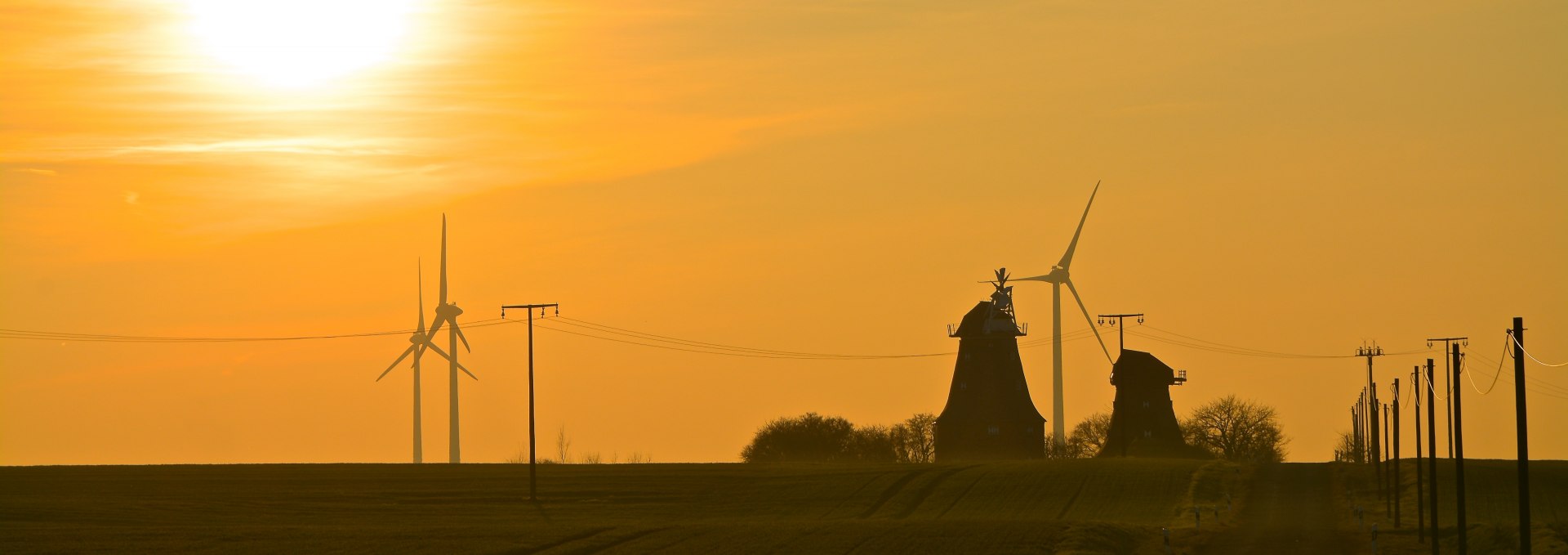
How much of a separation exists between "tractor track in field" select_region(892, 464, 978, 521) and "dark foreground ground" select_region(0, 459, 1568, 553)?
0.24m

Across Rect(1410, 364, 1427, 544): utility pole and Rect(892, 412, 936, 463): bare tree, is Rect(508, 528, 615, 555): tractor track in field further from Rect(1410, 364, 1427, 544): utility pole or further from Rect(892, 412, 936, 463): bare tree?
Rect(892, 412, 936, 463): bare tree

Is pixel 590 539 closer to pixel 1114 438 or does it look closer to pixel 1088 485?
pixel 1088 485

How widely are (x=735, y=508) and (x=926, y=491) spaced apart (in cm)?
1148

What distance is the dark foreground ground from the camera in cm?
5906

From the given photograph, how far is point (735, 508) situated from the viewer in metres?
83.9

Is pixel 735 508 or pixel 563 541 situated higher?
pixel 563 541

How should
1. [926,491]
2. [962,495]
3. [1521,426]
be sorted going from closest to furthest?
[1521,426], [962,495], [926,491]

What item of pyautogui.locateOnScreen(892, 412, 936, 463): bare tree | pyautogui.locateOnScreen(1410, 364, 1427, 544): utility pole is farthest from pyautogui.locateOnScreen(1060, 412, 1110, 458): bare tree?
pyautogui.locateOnScreen(1410, 364, 1427, 544): utility pole

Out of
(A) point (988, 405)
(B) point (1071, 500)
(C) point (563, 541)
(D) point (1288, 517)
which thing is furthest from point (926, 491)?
(A) point (988, 405)

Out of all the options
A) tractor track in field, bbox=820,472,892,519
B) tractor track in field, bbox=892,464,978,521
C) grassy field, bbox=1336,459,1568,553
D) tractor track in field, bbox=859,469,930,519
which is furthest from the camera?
tractor track in field, bbox=859,469,930,519

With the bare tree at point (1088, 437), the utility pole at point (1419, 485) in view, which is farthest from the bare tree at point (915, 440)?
the utility pole at point (1419, 485)

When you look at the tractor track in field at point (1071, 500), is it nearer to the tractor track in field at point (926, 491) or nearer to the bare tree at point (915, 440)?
the tractor track in field at point (926, 491)

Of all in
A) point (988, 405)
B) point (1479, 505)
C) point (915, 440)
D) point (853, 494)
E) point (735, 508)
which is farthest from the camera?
point (915, 440)

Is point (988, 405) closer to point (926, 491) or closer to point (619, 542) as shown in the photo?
point (926, 491)
